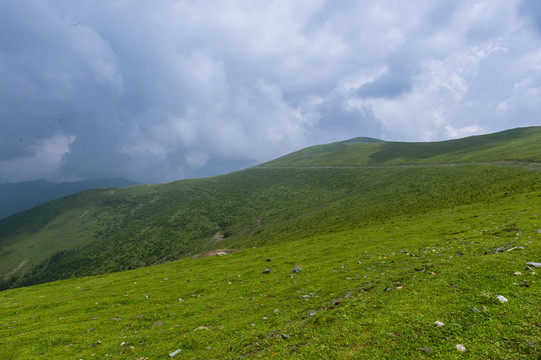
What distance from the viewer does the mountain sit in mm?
62906

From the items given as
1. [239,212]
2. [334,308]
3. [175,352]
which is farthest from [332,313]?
[239,212]

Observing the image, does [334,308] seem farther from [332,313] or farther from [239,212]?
[239,212]

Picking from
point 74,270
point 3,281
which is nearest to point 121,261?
point 74,270

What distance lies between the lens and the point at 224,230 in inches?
4193

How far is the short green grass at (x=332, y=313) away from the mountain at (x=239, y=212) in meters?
35.4

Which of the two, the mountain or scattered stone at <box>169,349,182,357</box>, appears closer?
scattered stone at <box>169,349,182,357</box>

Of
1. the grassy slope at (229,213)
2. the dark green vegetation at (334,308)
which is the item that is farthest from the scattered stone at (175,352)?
the grassy slope at (229,213)

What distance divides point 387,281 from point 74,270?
456 ft

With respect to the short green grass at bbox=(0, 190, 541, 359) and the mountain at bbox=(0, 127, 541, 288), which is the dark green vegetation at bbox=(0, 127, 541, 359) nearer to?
the short green grass at bbox=(0, 190, 541, 359)

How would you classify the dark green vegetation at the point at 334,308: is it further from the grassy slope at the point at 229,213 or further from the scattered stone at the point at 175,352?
the grassy slope at the point at 229,213

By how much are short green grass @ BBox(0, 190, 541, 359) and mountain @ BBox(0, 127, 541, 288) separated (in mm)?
35394

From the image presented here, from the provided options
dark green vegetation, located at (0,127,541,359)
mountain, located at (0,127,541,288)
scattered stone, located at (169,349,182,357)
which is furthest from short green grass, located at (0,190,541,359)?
mountain, located at (0,127,541,288)

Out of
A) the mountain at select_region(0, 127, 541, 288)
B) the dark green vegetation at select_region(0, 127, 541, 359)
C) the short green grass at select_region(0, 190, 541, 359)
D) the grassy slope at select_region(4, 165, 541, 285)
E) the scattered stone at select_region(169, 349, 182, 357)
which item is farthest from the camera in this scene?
the mountain at select_region(0, 127, 541, 288)

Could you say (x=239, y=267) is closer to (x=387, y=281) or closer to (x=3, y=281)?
(x=387, y=281)
